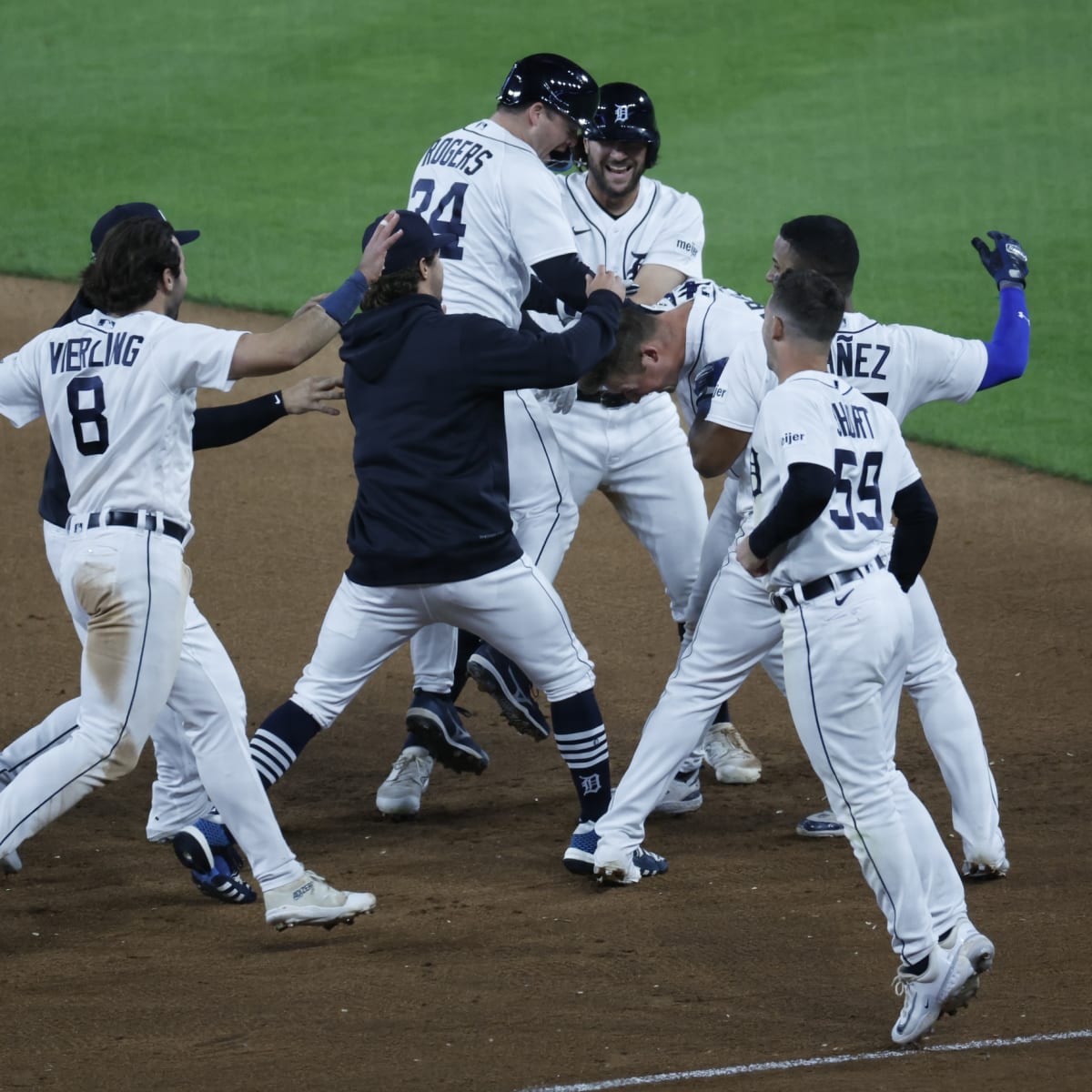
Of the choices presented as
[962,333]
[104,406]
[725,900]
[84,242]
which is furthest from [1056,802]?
[84,242]

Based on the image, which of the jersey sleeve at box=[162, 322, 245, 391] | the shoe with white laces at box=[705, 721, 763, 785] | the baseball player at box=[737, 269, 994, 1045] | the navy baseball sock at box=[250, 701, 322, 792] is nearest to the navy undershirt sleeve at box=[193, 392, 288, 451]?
the jersey sleeve at box=[162, 322, 245, 391]

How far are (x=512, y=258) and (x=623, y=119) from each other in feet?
2.36

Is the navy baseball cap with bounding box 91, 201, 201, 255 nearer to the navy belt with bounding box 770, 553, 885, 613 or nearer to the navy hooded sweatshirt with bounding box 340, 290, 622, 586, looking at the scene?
the navy hooded sweatshirt with bounding box 340, 290, 622, 586

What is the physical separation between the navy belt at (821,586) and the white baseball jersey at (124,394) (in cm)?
147

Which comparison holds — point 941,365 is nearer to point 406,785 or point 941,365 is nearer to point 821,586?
point 821,586

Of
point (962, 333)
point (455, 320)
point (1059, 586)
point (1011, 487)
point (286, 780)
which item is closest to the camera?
point (455, 320)

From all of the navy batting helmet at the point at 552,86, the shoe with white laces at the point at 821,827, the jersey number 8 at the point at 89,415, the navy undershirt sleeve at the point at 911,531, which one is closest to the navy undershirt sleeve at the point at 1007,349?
the navy undershirt sleeve at the point at 911,531

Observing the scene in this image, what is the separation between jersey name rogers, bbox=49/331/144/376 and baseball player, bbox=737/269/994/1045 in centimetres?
155

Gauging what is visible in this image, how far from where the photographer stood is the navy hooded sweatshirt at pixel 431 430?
470 cm

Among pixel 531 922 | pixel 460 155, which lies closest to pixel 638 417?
pixel 460 155

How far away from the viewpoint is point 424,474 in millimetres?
4781

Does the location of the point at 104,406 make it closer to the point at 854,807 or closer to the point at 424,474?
the point at 424,474

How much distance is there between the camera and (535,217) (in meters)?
5.41

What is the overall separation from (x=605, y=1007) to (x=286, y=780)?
2096mm
